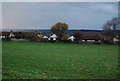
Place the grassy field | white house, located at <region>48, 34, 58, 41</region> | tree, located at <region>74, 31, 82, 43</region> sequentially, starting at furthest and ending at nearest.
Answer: white house, located at <region>48, 34, 58, 41</region>
tree, located at <region>74, 31, 82, 43</region>
the grassy field

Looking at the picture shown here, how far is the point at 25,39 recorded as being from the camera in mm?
53938

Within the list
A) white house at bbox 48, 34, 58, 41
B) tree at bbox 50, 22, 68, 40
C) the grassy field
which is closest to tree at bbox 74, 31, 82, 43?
tree at bbox 50, 22, 68, 40

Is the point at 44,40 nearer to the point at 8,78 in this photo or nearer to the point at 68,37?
the point at 68,37

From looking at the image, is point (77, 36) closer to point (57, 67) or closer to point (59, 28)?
point (59, 28)

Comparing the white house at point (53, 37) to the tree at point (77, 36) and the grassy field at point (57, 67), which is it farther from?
the grassy field at point (57, 67)

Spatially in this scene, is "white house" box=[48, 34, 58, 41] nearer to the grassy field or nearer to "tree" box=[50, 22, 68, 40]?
"tree" box=[50, 22, 68, 40]

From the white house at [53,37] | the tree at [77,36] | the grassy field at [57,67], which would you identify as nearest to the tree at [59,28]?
the white house at [53,37]

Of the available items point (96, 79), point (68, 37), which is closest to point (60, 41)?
point (68, 37)

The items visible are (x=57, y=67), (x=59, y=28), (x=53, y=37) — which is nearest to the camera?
(x=57, y=67)

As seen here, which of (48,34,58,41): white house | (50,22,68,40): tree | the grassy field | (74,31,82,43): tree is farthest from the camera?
(48,34,58,41): white house

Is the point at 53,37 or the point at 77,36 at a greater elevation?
the point at 77,36

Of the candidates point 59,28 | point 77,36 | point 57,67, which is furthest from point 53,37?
point 57,67

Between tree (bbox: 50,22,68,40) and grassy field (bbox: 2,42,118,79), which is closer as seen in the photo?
grassy field (bbox: 2,42,118,79)

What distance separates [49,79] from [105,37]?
158 feet
